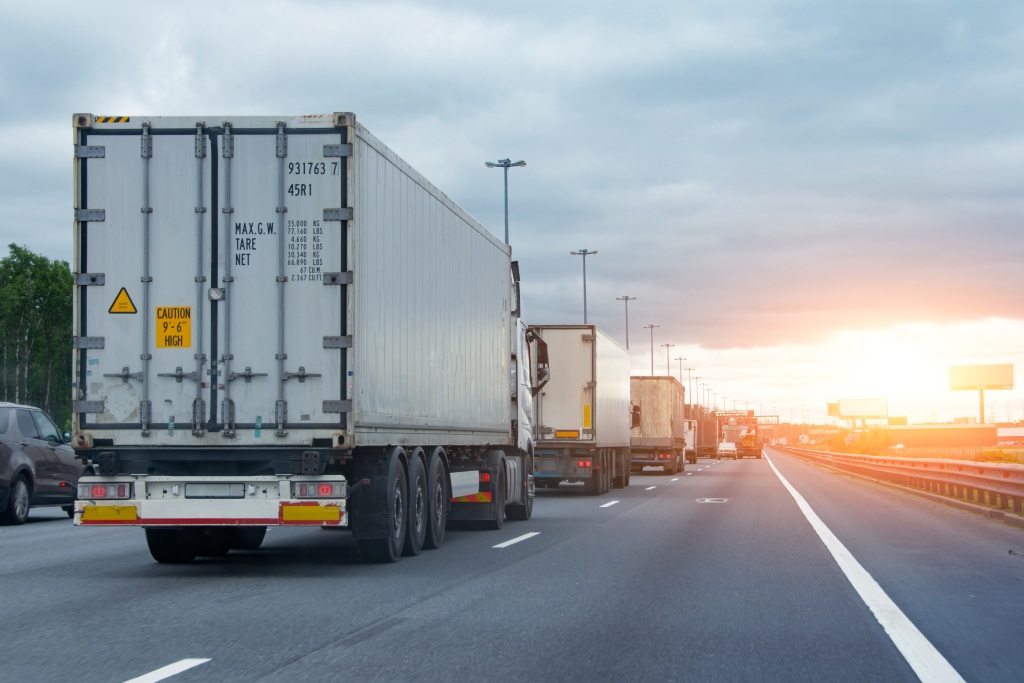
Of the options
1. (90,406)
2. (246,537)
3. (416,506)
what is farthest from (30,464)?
(416,506)

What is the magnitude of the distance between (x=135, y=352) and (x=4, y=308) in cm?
7500

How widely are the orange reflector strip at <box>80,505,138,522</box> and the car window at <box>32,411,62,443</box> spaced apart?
842 cm

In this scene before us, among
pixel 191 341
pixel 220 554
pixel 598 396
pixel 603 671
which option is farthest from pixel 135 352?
pixel 598 396

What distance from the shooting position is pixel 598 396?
2722 centimetres

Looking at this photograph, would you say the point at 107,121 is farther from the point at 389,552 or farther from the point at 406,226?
the point at 389,552

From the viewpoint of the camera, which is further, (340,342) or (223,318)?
(223,318)

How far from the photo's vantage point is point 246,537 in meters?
13.2

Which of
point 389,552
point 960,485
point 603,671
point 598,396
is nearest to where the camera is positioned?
point 603,671

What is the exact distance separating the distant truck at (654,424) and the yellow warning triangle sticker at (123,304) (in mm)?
32259

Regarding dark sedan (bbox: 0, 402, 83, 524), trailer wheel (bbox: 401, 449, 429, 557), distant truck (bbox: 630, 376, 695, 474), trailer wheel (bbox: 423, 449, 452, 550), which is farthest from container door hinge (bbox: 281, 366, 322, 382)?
distant truck (bbox: 630, 376, 695, 474)

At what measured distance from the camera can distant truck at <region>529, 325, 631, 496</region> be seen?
2653 centimetres

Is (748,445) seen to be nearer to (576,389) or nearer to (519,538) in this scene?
(576,389)

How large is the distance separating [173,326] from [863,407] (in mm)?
197878

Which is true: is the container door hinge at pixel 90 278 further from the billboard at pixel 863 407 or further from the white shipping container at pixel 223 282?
the billboard at pixel 863 407
